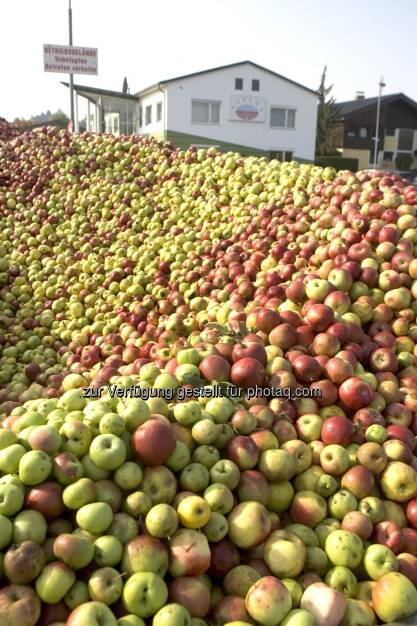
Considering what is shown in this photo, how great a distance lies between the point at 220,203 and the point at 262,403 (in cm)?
391

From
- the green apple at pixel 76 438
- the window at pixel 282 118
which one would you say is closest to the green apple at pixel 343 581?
the green apple at pixel 76 438

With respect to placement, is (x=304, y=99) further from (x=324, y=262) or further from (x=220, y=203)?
(x=324, y=262)

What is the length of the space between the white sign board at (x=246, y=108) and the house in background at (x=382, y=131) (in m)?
14.9

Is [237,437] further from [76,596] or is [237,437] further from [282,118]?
[282,118]

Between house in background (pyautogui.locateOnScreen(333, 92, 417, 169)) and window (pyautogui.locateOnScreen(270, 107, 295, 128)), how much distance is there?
1295 centimetres

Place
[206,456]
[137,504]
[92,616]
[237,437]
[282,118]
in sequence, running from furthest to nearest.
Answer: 1. [282,118]
2. [237,437]
3. [206,456]
4. [137,504]
5. [92,616]

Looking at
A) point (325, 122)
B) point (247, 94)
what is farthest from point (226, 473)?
point (325, 122)

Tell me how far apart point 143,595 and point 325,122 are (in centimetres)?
4591

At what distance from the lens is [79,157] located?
9031mm

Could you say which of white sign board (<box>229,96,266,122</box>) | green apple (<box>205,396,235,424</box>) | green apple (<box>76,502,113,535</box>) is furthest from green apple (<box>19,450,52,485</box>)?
white sign board (<box>229,96,266,122</box>)

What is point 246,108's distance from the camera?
Result: 3306 cm

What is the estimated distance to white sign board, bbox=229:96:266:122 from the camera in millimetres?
32938

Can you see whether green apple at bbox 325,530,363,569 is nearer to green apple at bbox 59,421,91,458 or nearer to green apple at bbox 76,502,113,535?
green apple at bbox 76,502,113,535

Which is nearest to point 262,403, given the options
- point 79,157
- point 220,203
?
point 220,203
